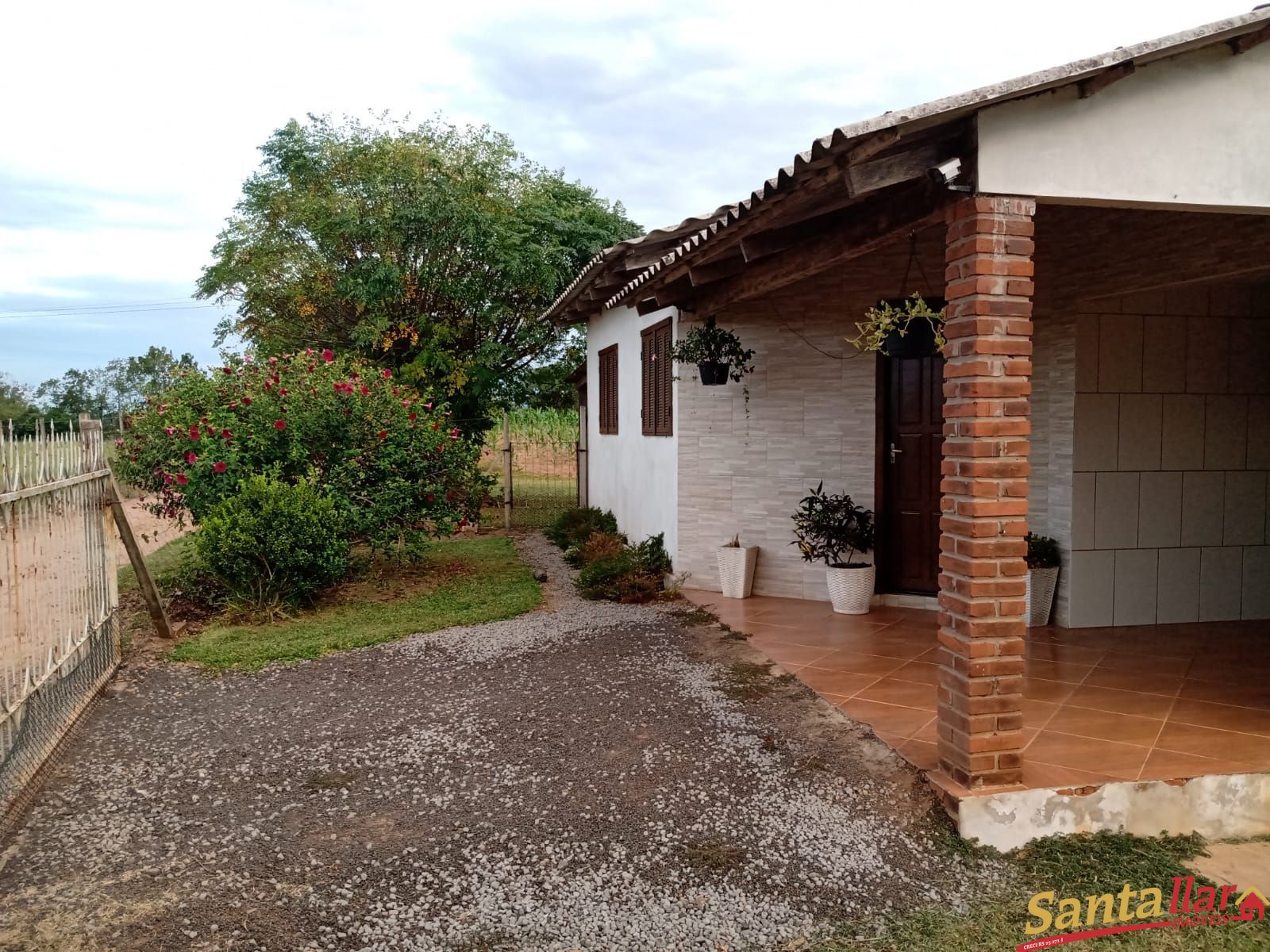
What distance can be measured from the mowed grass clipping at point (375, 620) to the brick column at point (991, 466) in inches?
185

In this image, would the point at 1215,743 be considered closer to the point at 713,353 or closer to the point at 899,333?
the point at 899,333

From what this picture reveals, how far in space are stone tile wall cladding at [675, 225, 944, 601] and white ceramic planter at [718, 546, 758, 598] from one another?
12 centimetres

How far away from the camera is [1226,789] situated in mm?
3727

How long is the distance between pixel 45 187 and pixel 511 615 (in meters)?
19.4

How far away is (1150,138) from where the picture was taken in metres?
3.55

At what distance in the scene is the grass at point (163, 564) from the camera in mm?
8773

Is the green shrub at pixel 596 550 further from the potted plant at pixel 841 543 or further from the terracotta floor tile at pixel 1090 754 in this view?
the terracotta floor tile at pixel 1090 754

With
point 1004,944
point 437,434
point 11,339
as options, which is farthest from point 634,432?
point 11,339

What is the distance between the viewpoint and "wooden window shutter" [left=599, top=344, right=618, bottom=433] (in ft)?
37.7

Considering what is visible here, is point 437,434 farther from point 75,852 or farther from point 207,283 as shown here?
point 207,283

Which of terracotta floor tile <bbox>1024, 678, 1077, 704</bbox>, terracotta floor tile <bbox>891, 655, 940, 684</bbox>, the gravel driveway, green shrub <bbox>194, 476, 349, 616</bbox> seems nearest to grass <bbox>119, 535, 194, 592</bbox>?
green shrub <bbox>194, 476, 349, 616</bbox>

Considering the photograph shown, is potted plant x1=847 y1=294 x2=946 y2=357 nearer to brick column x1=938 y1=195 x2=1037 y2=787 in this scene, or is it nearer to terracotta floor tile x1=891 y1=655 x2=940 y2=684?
brick column x1=938 y1=195 x2=1037 y2=787

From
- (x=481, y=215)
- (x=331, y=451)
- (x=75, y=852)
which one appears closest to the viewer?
(x=75, y=852)

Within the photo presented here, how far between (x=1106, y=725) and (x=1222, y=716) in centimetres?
65
